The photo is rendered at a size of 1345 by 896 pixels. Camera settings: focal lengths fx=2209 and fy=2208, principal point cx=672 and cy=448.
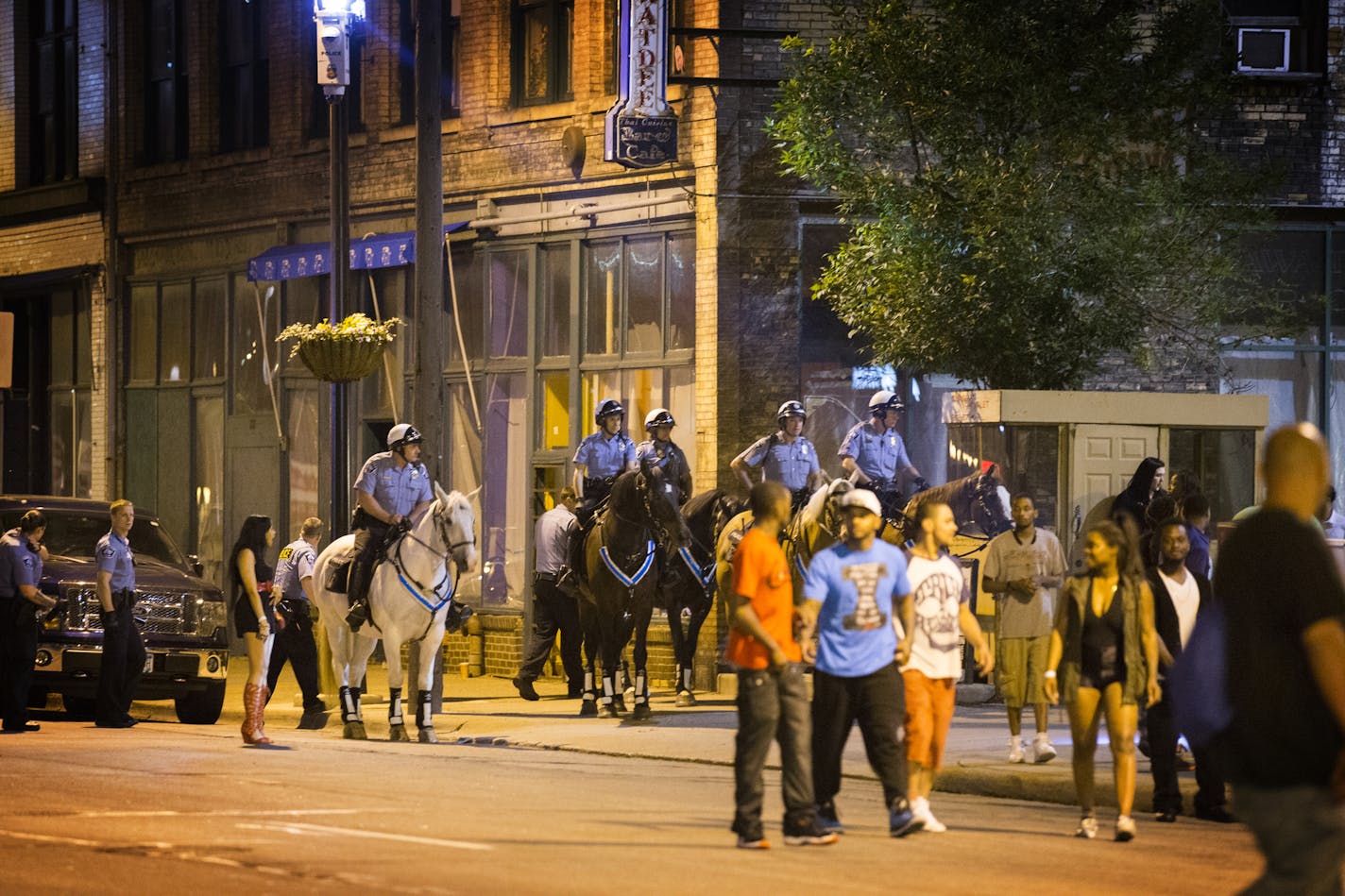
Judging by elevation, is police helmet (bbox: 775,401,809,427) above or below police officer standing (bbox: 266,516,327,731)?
above

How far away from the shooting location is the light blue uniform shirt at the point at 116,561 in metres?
19.8

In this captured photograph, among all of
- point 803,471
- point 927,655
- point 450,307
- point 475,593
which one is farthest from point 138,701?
point 927,655

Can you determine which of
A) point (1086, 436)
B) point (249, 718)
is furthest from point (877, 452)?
point (249, 718)

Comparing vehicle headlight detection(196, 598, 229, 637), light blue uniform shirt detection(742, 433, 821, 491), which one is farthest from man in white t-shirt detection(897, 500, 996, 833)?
vehicle headlight detection(196, 598, 229, 637)

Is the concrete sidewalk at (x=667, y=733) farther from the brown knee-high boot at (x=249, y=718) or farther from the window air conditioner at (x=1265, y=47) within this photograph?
the window air conditioner at (x=1265, y=47)

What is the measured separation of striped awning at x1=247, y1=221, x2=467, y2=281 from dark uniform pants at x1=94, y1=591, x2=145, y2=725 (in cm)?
701

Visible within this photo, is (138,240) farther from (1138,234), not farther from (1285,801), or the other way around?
(1285,801)

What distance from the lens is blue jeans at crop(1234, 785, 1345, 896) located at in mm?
6441

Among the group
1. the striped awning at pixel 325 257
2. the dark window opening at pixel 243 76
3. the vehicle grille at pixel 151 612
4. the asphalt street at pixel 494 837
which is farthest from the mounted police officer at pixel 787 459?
the dark window opening at pixel 243 76

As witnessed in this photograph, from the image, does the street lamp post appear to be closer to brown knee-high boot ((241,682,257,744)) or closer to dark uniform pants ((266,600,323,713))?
dark uniform pants ((266,600,323,713))

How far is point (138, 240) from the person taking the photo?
32.2 m

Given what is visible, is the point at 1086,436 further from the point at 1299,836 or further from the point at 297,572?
the point at 1299,836

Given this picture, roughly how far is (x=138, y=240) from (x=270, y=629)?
50.5 feet

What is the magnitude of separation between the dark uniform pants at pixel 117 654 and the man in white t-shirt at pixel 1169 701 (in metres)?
10.1
